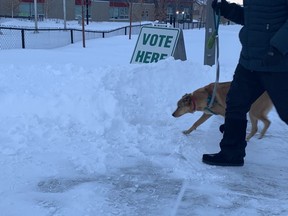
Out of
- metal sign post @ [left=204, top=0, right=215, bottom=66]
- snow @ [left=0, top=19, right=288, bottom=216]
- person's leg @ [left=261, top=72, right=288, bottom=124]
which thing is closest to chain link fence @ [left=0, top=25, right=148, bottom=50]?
metal sign post @ [left=204, top=0, right=215, bottom=66]

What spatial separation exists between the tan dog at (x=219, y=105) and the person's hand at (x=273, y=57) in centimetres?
151

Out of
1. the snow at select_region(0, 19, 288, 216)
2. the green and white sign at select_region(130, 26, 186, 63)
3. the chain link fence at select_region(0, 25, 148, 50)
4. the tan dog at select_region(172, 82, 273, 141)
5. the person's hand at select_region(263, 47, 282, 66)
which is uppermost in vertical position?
the person's hand at select_region(263, 47, 282, 66)

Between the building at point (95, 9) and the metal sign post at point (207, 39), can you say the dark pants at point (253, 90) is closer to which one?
the metal sign post at point (207, 39)

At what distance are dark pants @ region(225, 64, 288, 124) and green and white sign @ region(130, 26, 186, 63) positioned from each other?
4.37 metres

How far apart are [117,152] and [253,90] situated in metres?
1.50

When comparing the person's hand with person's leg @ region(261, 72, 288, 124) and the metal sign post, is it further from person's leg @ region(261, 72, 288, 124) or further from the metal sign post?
the metal sign post

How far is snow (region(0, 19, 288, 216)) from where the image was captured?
3178 mm

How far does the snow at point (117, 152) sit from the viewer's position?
125 inches

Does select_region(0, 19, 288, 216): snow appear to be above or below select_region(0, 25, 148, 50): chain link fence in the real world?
above

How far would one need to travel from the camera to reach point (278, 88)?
3.46 meters

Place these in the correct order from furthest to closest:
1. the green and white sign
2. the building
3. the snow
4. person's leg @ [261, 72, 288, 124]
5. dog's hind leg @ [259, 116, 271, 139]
A: the building, the green and white sign, dog's hind leg @ [259, 116, 271, 139], person's leg @ [261, 72, 288, 124], the snow

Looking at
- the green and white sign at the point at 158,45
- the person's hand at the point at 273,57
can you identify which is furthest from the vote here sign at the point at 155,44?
the person's hand at the point at 273,57

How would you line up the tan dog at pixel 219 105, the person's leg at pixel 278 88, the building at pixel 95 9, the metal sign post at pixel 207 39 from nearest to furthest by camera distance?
the person's leg at pixel 278 88
the tan dog at pixel 219 105
the metal sign post at pixel 207 39
the building at pixel 95 9

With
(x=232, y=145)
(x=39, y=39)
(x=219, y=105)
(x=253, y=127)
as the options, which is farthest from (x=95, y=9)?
(x=232, y=145)
